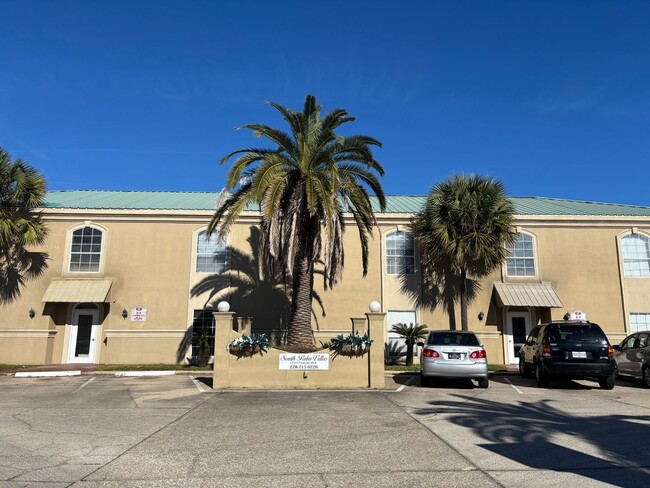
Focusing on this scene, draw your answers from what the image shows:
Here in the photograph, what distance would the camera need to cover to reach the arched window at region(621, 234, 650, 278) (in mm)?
22625

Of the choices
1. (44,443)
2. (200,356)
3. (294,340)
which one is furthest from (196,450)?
(200,356)

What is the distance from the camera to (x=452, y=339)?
572 inches

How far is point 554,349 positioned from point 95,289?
17099mm

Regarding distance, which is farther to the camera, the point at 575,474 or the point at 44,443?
the point at 44,443

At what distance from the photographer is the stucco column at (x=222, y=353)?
14516 millimetres

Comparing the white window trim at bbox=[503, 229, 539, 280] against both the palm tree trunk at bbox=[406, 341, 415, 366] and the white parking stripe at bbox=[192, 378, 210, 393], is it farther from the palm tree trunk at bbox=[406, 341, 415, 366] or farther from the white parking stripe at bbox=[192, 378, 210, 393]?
the white parking stripe at bbox=[192, 378, 210, 393]

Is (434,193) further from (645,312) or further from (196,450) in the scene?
(196,450)

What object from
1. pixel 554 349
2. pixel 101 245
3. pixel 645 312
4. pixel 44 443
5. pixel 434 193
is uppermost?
pixel 434 193

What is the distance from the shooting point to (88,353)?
853 inches

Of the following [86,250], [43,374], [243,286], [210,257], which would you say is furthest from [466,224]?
[43,374]

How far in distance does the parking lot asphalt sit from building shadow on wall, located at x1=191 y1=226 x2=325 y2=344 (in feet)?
27.4

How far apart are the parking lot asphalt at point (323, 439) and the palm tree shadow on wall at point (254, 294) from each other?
329 inches

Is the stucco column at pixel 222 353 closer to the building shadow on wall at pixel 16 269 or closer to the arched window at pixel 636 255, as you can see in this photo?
the building shadow on wall at pixel 16 269

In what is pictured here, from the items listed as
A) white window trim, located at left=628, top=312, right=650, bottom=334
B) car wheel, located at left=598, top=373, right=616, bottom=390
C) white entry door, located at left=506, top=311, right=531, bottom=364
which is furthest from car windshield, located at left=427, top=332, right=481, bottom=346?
white window trim, located at left=628, top=312, right=650, bottom=334
